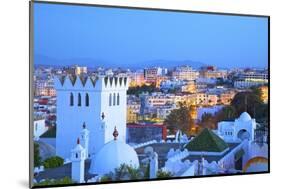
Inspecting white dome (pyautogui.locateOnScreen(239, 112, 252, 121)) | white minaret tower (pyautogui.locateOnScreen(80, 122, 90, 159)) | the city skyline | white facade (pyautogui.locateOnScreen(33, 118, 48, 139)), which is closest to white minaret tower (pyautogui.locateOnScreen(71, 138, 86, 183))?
white minaret tower (pyautogui.locateOnScreen(80, 122, 90, 159))

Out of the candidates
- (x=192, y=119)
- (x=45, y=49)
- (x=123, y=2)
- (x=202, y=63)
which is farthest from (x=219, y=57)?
(x=45, y=49)

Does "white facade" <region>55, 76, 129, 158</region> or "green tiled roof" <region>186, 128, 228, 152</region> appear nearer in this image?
"white facade" <region>55, 76, 129, 158</region>

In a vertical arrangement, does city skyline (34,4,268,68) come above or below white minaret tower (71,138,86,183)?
above

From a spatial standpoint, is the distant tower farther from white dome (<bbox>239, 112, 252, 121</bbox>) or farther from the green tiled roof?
white dome (<bbox>239, 112, 252, 121</bbox>)

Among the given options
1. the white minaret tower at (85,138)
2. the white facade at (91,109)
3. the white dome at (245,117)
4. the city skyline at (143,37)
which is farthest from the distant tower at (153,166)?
the white dome at (245,117)

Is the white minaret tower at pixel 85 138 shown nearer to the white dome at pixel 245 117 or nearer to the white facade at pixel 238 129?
the white facade at pixel 238 129

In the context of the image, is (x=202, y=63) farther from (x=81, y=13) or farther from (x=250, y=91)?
(x=81, y=13)

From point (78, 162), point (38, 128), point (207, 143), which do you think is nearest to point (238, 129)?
point (207, 143)

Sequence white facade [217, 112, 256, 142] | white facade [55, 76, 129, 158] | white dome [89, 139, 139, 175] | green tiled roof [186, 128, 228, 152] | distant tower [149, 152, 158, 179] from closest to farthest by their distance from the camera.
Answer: white facade [55, 76, 129, 158] → white dome [89, 139, 139, 175] → distant tower [149, 152, 158, 179] → green tiled roof [186, 128, 228, 152] → white facade [217, 112, 256, 142]
